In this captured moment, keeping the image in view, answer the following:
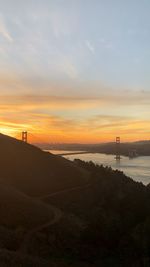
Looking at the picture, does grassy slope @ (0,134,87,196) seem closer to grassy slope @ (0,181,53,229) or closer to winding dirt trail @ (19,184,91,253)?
winding dirt trail @ (19,184,91,253)

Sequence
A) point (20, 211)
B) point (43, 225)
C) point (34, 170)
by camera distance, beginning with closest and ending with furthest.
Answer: point (43, 225) → point (20, 211) → point (34, 170)

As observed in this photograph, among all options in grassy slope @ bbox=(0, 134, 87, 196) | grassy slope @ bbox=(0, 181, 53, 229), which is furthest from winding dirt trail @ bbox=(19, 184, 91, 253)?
grassy slope @ bbox=(0, 134, 87, 196)

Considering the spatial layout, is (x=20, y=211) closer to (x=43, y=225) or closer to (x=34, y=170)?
(x=43, y=225)

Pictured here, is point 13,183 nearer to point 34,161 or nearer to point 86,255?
point 34,161

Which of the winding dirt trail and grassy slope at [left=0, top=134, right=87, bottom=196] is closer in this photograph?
the winding dirt trail

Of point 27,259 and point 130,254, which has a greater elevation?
point 27,259

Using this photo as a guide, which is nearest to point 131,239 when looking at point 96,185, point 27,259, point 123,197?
point 27,259

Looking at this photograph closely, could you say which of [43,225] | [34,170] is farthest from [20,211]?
[34,170]

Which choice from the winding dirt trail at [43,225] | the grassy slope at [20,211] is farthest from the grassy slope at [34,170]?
the grassy slope at [20,211]
